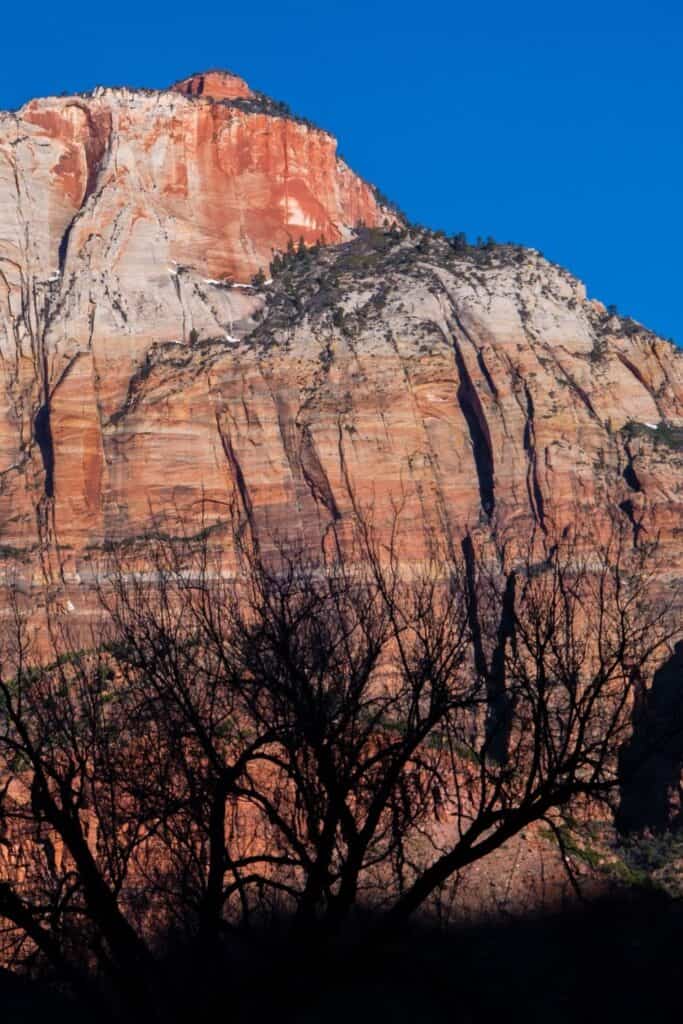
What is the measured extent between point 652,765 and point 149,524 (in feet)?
74.7

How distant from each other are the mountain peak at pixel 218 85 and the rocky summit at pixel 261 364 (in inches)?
673

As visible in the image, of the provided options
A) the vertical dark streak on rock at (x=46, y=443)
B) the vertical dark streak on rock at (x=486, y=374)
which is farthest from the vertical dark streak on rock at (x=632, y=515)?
the vertical dark streak on rock at (x=46, y=443)

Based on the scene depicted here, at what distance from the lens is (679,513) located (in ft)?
187

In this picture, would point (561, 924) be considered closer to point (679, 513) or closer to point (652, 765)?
point (652, 765)

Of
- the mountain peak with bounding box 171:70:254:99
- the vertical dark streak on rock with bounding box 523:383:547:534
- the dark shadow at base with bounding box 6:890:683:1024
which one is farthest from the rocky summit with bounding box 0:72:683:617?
the dark shadow at base with bounding box 6:890:683:1024

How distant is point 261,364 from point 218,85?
35.2 m

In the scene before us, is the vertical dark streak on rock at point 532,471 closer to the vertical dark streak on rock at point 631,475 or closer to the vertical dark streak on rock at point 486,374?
the vertical dark streak on rock at point 486,374

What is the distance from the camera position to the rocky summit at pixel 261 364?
58531mm

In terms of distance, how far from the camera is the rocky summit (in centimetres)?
5853

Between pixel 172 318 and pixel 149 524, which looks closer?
pixel 149 524

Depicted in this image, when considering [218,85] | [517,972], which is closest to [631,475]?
[517,972]

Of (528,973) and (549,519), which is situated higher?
(549,519)

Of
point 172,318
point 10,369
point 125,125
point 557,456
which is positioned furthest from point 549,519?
point 125,125

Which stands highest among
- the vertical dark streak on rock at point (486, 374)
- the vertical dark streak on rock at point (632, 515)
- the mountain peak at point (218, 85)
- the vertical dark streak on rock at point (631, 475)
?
the mountain peak at point (218, 85)
